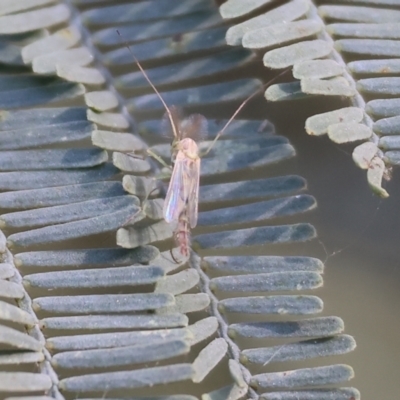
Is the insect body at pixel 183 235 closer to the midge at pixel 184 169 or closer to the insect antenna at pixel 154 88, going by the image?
the midge at pixel 184 169

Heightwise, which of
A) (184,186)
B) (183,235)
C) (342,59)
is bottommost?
(183,235)

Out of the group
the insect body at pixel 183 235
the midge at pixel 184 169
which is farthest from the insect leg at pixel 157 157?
the insect body at pixel 183 235

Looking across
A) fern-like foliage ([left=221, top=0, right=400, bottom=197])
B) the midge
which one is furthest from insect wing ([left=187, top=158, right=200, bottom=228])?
fern-like foliage ([left=221, top=0, right=400, bottom=197])

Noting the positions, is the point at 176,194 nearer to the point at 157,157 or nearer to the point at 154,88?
the point at 157,157

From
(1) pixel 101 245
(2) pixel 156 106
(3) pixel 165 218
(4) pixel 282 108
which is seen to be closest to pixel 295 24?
(4) pixel 282 108

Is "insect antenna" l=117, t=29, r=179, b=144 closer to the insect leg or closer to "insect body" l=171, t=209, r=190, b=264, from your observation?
the insect leg

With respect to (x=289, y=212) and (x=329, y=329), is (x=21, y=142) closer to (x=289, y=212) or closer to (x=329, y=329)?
(x=289, y=212)

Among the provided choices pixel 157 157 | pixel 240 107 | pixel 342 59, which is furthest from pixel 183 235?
pixel 342 59
